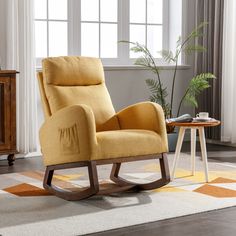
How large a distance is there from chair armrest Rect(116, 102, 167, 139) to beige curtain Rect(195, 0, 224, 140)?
2.27 metres

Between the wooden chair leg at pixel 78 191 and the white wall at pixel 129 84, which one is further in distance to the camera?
the white wall at pixel 129 84

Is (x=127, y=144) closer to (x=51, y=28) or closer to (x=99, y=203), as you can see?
(x=99, y=203)

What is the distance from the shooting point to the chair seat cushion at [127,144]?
12.1 feet

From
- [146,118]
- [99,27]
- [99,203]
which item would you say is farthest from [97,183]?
[99,27]

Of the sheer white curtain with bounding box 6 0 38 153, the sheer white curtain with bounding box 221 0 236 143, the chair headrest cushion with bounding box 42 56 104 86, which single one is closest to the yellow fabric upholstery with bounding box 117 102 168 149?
the chair headrest cushion with bounding box 42 56 104 86

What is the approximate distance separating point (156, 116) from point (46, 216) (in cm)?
103

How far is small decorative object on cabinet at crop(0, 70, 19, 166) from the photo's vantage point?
504 cm

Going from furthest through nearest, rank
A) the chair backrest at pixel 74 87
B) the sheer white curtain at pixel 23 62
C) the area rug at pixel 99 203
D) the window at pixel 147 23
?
the window at pixel 147 23
the sheer white curtain at pixel 23 62
the chair backrest at pixel 74 87
the area rug at pixel 99 203

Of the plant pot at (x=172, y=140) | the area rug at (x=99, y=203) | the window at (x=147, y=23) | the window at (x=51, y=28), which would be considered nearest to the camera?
the area rug at (x=99, y=203)

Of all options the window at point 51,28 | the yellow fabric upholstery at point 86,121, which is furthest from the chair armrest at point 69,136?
the window at point 51,28

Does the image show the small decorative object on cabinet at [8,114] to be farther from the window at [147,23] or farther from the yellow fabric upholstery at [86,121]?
the window at [147,23]

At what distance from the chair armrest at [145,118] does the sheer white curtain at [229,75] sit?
216cm

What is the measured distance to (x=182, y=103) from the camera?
6.65m

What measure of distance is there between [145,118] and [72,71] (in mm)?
640
